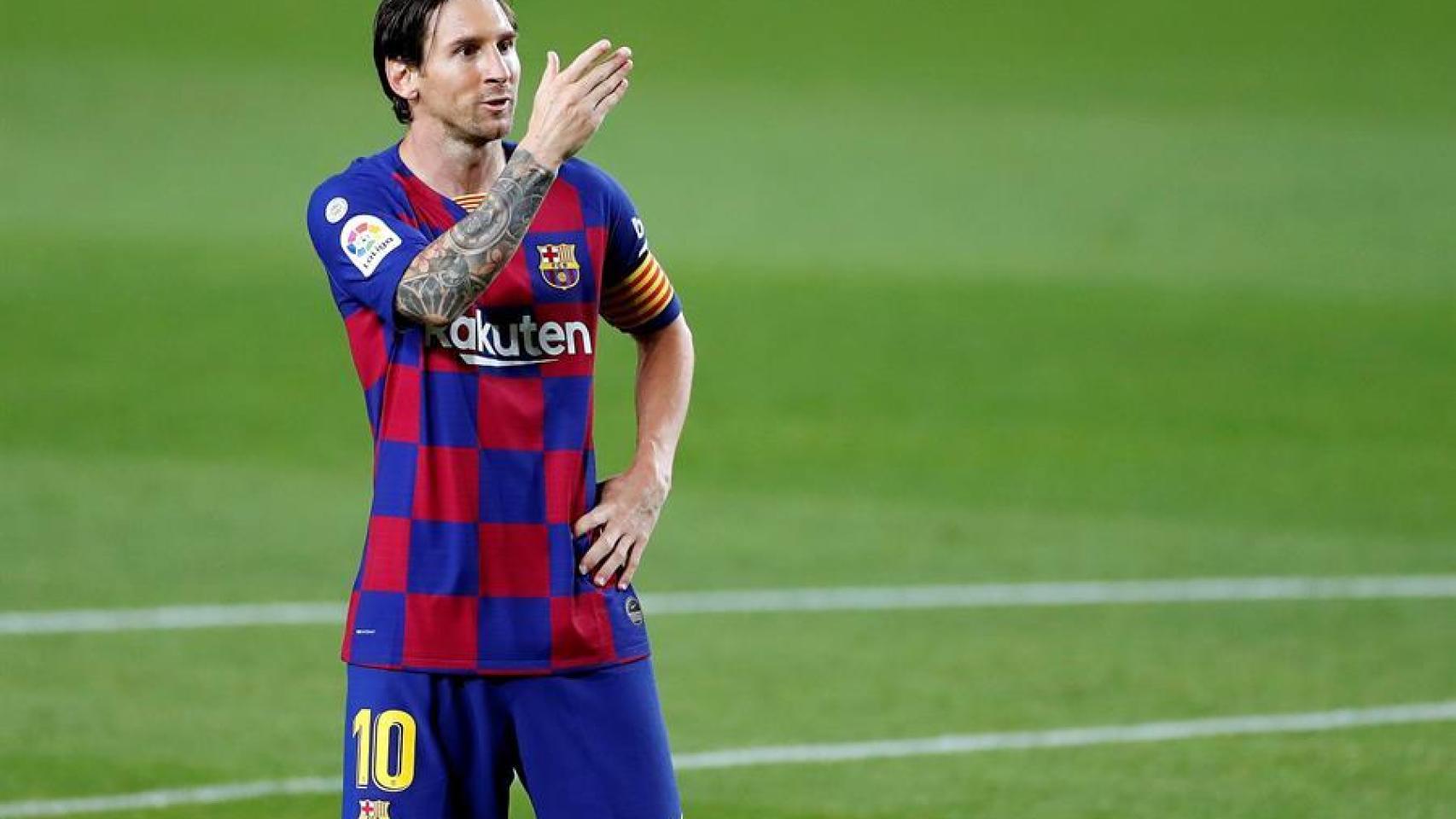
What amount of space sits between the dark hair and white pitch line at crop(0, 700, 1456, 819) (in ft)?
12.3

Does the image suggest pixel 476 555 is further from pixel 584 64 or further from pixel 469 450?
pixel 584 64

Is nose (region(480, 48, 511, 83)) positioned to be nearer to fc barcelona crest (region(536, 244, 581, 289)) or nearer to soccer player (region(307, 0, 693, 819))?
soccer player (region(307, 0, 693, 819))

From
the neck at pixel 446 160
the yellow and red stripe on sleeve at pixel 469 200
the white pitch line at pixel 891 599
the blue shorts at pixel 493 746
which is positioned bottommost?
the white pitch line at pixel 891 599

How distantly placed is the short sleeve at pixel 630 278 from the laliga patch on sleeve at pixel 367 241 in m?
0.53

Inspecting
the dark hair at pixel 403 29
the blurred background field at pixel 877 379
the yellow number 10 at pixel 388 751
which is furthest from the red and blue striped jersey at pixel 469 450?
the blurred background field at pixel 877 379

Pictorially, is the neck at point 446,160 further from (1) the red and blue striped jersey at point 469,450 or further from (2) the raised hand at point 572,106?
(2) the raised hand at point 572,106

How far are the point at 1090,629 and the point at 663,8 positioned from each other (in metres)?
19.9

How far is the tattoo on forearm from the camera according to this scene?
4664mm

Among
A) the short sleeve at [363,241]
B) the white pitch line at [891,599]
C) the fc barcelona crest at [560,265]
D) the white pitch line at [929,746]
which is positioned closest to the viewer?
the short sleeve at [363,241]

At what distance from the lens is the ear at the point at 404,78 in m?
5.01

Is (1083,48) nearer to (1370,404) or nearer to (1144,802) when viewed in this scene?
(1370,404)

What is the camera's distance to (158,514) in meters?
13.1

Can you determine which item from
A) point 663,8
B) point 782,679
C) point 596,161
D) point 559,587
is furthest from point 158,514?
point 663,8

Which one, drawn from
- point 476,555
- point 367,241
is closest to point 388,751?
point 476,555
